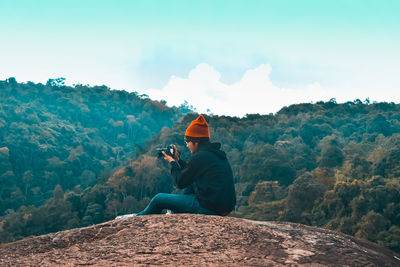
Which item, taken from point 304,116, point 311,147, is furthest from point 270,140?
point 304,116

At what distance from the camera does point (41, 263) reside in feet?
10.5

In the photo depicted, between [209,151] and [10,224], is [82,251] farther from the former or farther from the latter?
[10,224]

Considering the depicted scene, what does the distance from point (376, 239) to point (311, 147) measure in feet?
115

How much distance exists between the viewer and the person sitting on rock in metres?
4.23

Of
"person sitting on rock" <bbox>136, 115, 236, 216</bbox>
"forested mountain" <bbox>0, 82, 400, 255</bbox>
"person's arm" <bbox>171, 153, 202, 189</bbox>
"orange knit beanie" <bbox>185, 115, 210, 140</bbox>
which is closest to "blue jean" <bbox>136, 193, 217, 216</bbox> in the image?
"person sitting on rock" <bbox>136, 115, 236, 216</bbox>

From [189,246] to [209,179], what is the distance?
943 millimetres

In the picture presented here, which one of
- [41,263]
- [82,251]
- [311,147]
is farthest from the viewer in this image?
[311,147]

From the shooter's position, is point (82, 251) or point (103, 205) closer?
point (82, 251)

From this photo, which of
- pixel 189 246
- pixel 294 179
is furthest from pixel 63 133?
pixel 189 246

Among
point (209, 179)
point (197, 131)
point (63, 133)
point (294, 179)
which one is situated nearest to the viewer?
point (209, 179)

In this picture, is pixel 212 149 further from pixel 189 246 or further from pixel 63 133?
pixel 63 133

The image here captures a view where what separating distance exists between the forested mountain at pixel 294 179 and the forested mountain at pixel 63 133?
342 inches

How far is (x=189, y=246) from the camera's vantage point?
343 cm

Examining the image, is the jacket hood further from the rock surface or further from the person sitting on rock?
the rock surface
